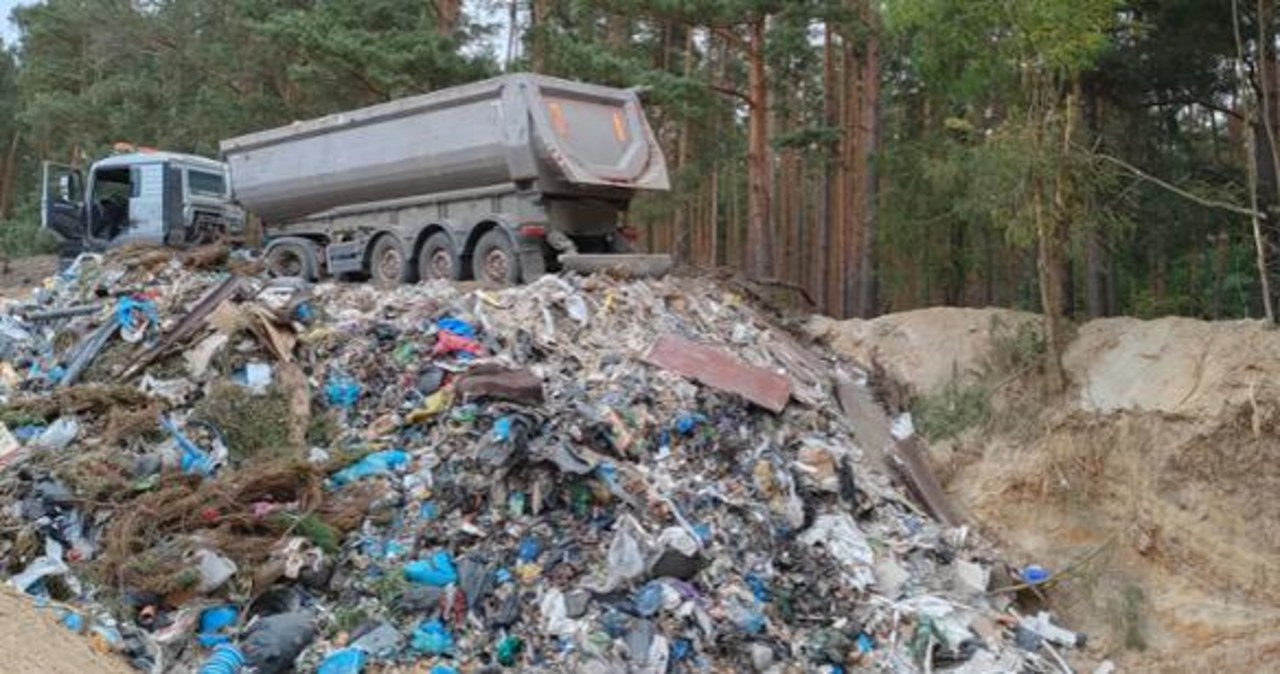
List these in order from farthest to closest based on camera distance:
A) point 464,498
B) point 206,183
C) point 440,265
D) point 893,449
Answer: point 206,183, point 440,265, point 893,449, point 464,498

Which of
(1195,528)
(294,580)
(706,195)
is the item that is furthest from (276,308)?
(706,195)

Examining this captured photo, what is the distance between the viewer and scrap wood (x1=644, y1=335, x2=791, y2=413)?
867 cm

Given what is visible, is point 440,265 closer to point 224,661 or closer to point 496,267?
point 496,267

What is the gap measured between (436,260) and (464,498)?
4697mm

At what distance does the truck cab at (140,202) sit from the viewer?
1413cm

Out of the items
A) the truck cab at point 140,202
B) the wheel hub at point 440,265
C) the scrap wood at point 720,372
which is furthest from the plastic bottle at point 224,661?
the truck cab at point 140,202

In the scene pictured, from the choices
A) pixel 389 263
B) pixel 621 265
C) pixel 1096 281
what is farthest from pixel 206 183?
pixel 1096 281

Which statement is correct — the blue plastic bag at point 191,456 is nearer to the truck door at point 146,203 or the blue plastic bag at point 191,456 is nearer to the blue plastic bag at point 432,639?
the blue plastic bag at point 432,639

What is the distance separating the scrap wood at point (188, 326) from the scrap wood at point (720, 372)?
3808mm

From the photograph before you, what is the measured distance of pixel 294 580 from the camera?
6.35 meters

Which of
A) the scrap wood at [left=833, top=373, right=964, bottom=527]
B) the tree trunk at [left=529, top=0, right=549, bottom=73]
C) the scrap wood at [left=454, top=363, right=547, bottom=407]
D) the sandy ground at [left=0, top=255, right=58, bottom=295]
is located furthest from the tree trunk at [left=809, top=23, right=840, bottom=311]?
the sandy ground at [left=0, top=255, right=58, bottom=295]

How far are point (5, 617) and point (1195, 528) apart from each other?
8.12 m

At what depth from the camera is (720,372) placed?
Answer: 8.80 meters

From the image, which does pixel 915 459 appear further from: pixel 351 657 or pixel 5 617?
pixel 5 617
